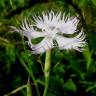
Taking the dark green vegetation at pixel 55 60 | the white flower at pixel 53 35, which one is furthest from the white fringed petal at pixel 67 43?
the dark green vegetation at pixel 55 60

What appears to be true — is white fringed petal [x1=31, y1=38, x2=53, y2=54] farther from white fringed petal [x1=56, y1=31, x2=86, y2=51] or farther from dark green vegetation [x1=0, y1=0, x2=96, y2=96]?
dark green vegetation [x1=0, y1=0, x2=96, y2=96]

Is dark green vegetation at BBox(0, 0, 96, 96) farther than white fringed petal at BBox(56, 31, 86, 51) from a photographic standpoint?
Yes

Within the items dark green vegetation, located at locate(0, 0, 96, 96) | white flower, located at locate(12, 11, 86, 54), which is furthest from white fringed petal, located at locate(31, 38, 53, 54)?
dark green vegetation, located at locate(0, 0, 96, 96)

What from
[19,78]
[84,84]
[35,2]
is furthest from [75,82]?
[35,2]

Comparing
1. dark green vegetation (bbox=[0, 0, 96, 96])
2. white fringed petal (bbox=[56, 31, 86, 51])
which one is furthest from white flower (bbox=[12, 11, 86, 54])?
dark green vegetation (bbox=[0, 0, 96, 96])

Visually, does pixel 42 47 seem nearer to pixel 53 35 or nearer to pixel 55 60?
pixel 53 35

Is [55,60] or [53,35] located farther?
[55,60]

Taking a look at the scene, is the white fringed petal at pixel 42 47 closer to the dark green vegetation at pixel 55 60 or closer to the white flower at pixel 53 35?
the white flower at pixel 53 35

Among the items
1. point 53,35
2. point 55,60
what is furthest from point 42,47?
point 55,60
